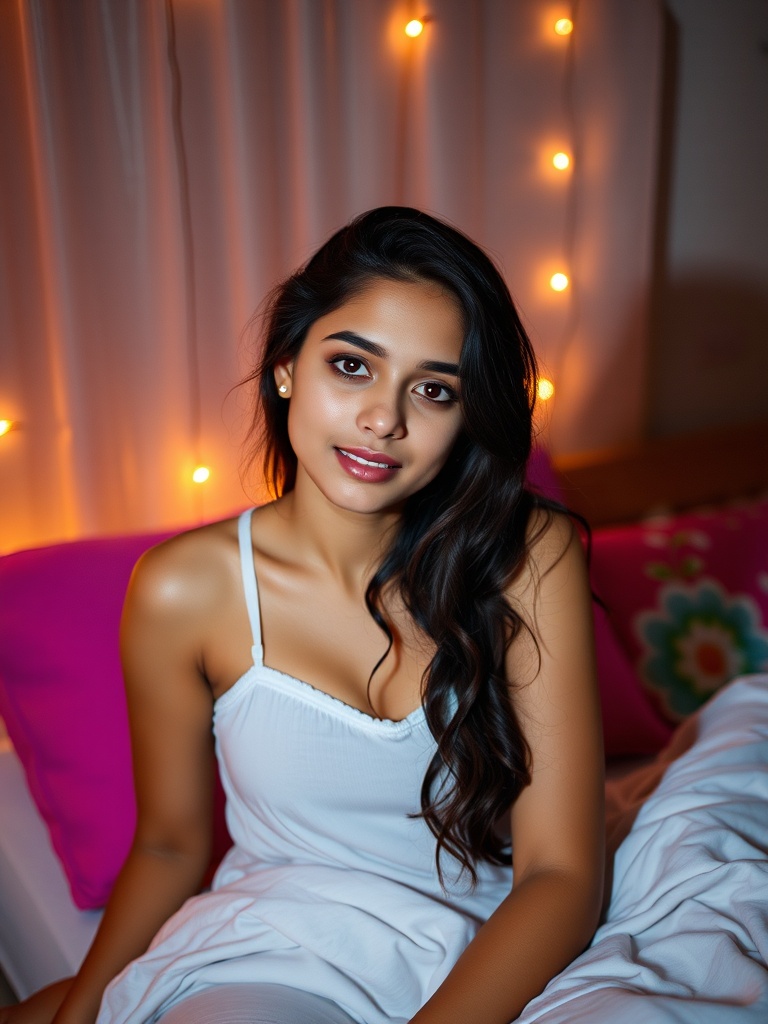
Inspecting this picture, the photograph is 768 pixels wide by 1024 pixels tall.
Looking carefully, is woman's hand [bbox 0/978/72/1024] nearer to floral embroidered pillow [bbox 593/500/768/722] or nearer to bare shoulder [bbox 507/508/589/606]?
bare shoulder [bbox 507/508/589/606]

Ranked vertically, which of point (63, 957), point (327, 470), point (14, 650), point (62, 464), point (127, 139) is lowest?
point (63, 957)

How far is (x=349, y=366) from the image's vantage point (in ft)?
3.92

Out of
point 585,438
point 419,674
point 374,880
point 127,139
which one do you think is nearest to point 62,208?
point 127,139

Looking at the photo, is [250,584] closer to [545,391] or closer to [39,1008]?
[39,1008]

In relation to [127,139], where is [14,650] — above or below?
below

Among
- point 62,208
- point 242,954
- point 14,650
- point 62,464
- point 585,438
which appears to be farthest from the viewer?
point 585,438

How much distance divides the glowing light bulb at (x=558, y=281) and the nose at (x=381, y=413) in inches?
49.2

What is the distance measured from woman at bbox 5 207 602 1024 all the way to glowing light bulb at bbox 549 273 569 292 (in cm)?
107

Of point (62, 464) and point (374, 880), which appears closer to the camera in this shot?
point (374, 880)

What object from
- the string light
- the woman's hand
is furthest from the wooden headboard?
the woman's hand

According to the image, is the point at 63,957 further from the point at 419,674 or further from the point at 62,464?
the point at 62,464

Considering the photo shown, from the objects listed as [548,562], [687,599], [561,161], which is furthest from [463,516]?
[561,161]

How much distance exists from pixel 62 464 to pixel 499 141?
1.18 metres

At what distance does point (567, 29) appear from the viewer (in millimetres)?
2129
